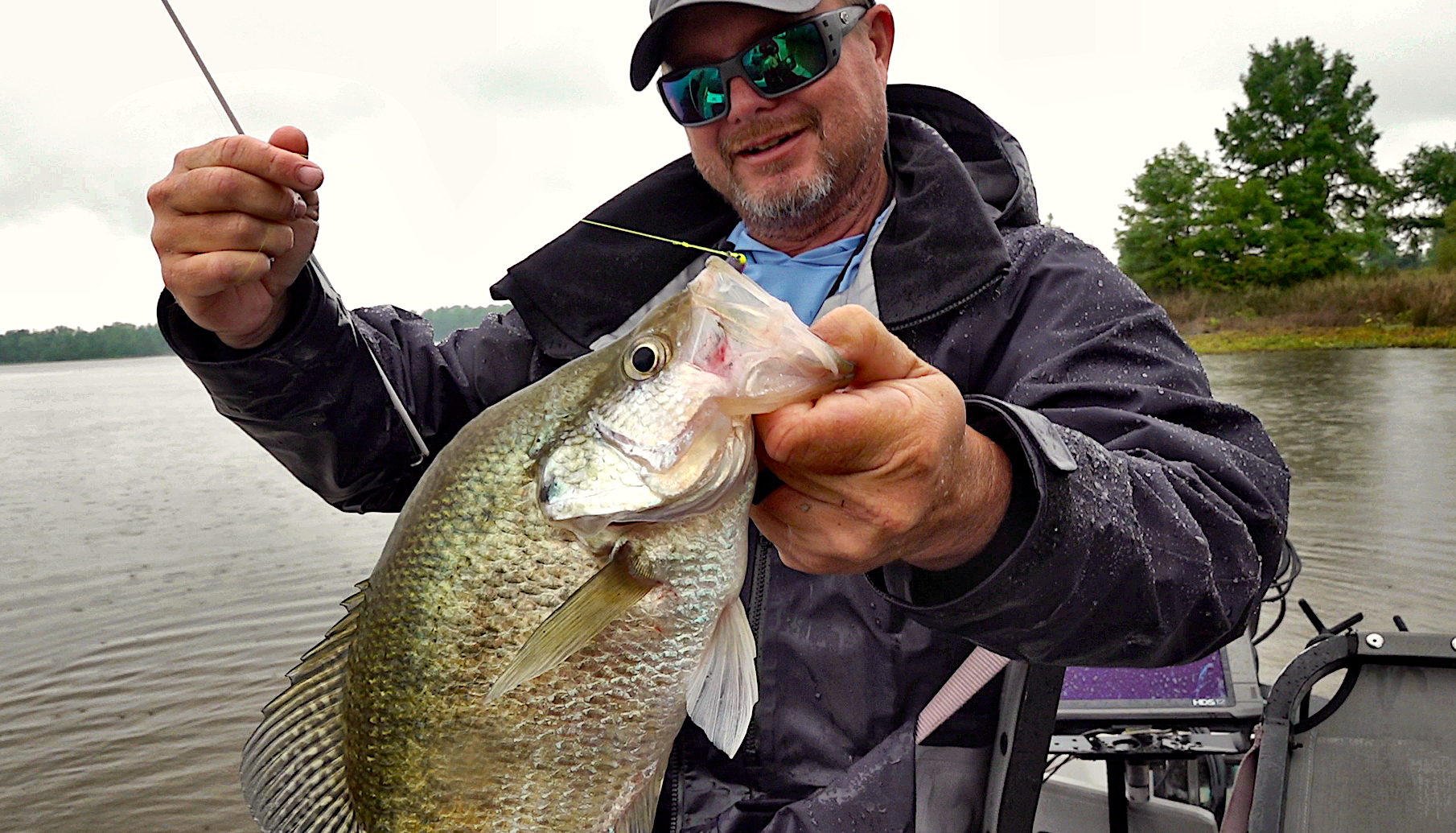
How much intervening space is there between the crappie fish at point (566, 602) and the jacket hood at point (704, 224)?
1080mm

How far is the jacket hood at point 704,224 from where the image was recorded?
8.45ft

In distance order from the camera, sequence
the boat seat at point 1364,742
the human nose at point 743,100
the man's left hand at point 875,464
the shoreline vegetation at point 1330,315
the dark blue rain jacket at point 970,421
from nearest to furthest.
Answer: the man's left hand at point 875,464, the dark blue rain jacket at point 970,421, the boat seat at point 1364,742, the human nose at point 743,100, the shoreline vegetation at point 1330,315

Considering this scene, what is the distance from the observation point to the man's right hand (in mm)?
1892

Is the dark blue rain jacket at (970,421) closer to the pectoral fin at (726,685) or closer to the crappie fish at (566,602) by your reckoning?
the pectoral fin at (726,685)

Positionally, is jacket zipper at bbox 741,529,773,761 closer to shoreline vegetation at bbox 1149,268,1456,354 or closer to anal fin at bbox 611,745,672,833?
anal fin at bbox 611,745,672,833

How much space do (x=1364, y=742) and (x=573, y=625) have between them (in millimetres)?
2145

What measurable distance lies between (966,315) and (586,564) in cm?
130

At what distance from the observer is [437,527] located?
1.63m

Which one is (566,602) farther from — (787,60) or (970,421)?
(787,60)

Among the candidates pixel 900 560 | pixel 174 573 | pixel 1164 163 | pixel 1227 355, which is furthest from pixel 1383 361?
pixel 900 560

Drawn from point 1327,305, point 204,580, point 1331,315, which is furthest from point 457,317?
point 1327,305

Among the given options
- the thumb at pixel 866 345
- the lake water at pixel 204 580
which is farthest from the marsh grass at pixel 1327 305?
the thumb at pixel 866 345

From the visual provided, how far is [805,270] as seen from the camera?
3.06 m

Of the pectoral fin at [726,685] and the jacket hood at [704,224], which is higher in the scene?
the jacket hood at [704,224]
